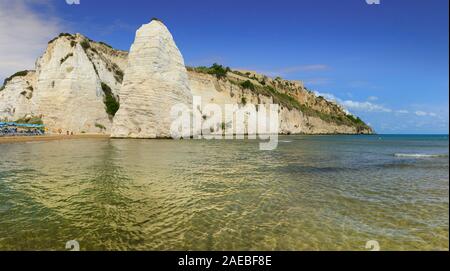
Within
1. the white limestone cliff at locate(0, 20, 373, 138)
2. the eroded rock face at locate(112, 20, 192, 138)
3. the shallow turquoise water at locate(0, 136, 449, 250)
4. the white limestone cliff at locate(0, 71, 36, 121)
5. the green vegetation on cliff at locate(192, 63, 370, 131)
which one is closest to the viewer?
the shallow turquoise water at locate(0, 136, 449, 250)

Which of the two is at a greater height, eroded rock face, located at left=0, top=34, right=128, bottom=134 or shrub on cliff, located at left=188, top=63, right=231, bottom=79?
shrub on cliff, located at left=188, top=63, right=231, bottom=79

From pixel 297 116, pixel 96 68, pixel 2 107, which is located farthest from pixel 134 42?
pixel 297 116

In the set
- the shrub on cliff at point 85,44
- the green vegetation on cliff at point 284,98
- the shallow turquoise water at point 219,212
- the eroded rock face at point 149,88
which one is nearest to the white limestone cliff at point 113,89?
the eroded rock face at point 149,88

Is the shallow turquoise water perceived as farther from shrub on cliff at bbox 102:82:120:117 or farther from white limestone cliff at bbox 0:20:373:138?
shrub on cliff at bbox 102:82:120:117

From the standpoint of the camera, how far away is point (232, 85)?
217 feet

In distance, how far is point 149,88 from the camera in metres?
37.1

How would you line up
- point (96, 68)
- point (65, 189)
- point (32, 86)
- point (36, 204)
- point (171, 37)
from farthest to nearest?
point (32, 86), point (96, 68), point (171, 37), point (65, 189), point (36, 204)

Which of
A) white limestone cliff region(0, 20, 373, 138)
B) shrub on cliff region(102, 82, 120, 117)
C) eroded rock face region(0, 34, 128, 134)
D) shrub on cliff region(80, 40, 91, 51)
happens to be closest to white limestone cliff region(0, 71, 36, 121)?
white limestone cliff region(0, 20, 373, 138)

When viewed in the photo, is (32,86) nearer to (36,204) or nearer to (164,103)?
(164,103)

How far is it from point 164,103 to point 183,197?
3177 centimetres

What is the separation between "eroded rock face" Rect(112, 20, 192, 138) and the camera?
122 feet

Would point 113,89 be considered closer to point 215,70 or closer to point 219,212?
point 215,70

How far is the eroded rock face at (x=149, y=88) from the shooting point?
3719 cm

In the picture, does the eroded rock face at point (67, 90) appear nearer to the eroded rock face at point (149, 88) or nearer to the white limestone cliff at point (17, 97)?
the white limestone cliff at point (17, 97)
